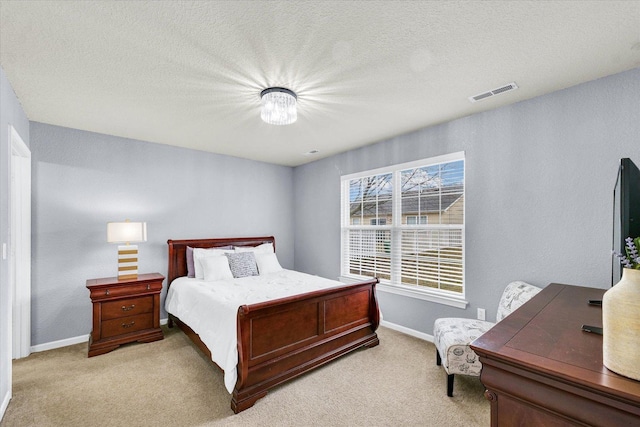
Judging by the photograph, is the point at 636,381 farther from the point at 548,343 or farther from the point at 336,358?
the point at 336,358

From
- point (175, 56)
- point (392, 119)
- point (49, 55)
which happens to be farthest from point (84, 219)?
point (392, 119)

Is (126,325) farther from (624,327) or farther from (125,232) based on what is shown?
(624,327)

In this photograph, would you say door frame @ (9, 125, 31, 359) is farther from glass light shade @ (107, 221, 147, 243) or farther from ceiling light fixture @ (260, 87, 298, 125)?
ceiling light fixture @ (260, 87, 298, 125)

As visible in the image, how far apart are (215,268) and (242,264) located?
38 centimetres

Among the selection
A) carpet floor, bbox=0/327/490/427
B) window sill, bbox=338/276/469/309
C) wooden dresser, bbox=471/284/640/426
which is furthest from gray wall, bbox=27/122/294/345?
wooden dresser, bbox=471/284/640/426

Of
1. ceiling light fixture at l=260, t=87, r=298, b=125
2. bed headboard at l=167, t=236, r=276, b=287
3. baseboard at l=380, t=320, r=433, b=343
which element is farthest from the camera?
bed headboard at l=167, t=236, r=276, b=287

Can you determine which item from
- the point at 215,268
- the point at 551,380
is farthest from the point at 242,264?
the point at 551,380

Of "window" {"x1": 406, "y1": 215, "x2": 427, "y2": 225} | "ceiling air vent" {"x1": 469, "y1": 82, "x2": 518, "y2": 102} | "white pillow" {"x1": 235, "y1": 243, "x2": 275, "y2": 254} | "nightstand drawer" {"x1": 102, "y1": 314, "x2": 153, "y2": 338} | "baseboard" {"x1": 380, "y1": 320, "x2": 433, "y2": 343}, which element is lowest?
"baseboard" {"x1": 380, "y1": 320, "x2": 433, "y2": 343}

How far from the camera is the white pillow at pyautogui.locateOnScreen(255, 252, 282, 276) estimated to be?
426 cm

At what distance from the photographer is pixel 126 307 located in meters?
3.35

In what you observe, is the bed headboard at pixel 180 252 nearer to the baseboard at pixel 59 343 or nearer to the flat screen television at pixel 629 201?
the baseboard at pixel 59 343

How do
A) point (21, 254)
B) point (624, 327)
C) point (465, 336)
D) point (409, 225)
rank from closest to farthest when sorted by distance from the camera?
point (624, 327) → point (465, 336) → point (21, 254) → point (409, 225)

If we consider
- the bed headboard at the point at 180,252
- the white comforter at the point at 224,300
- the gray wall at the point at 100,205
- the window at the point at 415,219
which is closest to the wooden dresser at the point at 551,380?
the white comforter at the point at 224,300

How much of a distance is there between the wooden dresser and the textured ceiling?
1627mm
